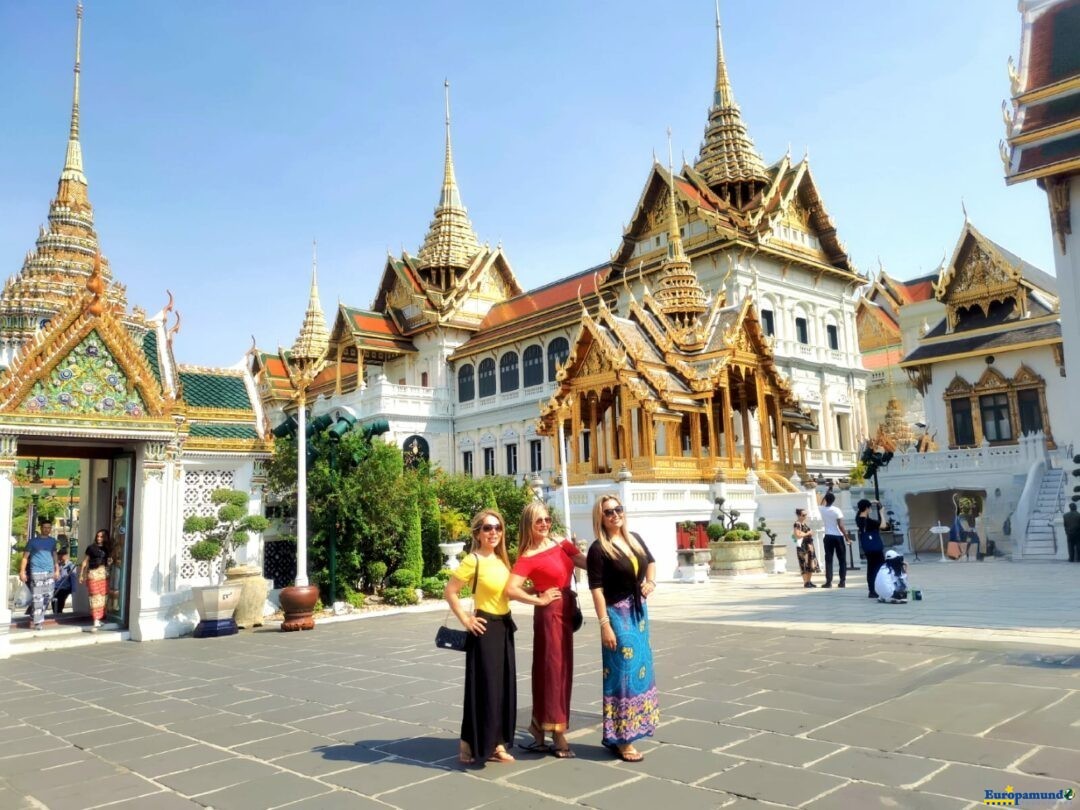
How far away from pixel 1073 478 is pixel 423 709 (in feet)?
62.9

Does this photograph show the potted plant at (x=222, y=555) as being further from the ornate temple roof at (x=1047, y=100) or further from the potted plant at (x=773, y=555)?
the ornate temple roof at (x=1047, y=100)

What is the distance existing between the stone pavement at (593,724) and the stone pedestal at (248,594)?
1.90 metres

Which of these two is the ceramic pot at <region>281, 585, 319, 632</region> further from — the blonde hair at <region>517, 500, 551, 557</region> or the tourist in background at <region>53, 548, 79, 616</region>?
the blonde hair at <region>517, 500, 551, 557</region>

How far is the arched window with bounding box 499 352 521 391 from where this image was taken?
40125mm

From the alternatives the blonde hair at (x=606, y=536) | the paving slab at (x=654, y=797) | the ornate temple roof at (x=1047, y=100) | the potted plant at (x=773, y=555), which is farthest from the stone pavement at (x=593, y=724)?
the ornate temple roof at (x=1047, y=100)

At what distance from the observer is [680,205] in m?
33.4

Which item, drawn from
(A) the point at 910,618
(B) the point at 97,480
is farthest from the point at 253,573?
(A) the point at 910,618

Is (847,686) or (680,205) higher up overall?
(680,205)

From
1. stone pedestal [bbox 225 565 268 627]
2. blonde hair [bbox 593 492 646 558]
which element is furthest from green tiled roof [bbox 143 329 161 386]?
blonde hair [bbox 593 492 646 558]

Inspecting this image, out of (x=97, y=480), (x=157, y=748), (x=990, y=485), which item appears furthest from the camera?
(x=990, y=485)

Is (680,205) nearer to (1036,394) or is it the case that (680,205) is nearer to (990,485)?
(1036,394)

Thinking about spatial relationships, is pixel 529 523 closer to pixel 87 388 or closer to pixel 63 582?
pixel 87 388

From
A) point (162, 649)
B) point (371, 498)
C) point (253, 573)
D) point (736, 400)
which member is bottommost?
point (162, 649)

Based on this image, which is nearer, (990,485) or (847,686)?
(847,686)
